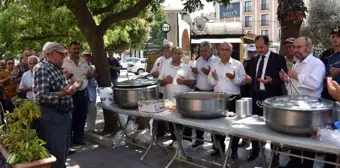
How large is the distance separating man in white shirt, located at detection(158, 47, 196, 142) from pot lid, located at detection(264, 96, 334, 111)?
1.85m

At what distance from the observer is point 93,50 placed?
5.45 m

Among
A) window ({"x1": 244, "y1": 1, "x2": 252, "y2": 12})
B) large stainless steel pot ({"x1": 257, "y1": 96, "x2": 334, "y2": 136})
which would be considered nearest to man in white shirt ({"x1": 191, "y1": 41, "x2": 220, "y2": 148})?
large stainless steel pot ({"x1": 257, "y1": 96, "x2": 334, "y2": 136})

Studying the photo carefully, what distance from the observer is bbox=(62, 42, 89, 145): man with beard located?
15.9 feet

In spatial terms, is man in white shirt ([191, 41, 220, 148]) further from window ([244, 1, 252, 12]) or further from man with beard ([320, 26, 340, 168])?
window ([244, 1, 252, 12])

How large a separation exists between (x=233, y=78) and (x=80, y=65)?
235 cm

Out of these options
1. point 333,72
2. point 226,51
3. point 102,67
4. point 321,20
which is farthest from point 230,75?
point 321,20

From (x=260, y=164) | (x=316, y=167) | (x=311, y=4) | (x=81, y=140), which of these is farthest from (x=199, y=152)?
(x=311, y=4)

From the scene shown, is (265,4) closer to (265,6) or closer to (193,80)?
(265,6)

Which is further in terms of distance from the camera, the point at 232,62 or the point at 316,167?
the point at 232,62

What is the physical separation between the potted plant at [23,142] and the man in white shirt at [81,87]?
1.87 metres

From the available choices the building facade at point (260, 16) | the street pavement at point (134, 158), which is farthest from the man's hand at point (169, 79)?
the building facade at point (260, 16)

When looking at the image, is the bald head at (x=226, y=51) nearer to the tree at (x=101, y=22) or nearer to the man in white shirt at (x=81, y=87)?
the tree at (x=101, y=22)

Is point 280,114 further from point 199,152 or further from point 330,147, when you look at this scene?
point 199,152

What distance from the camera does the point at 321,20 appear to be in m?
25.0
